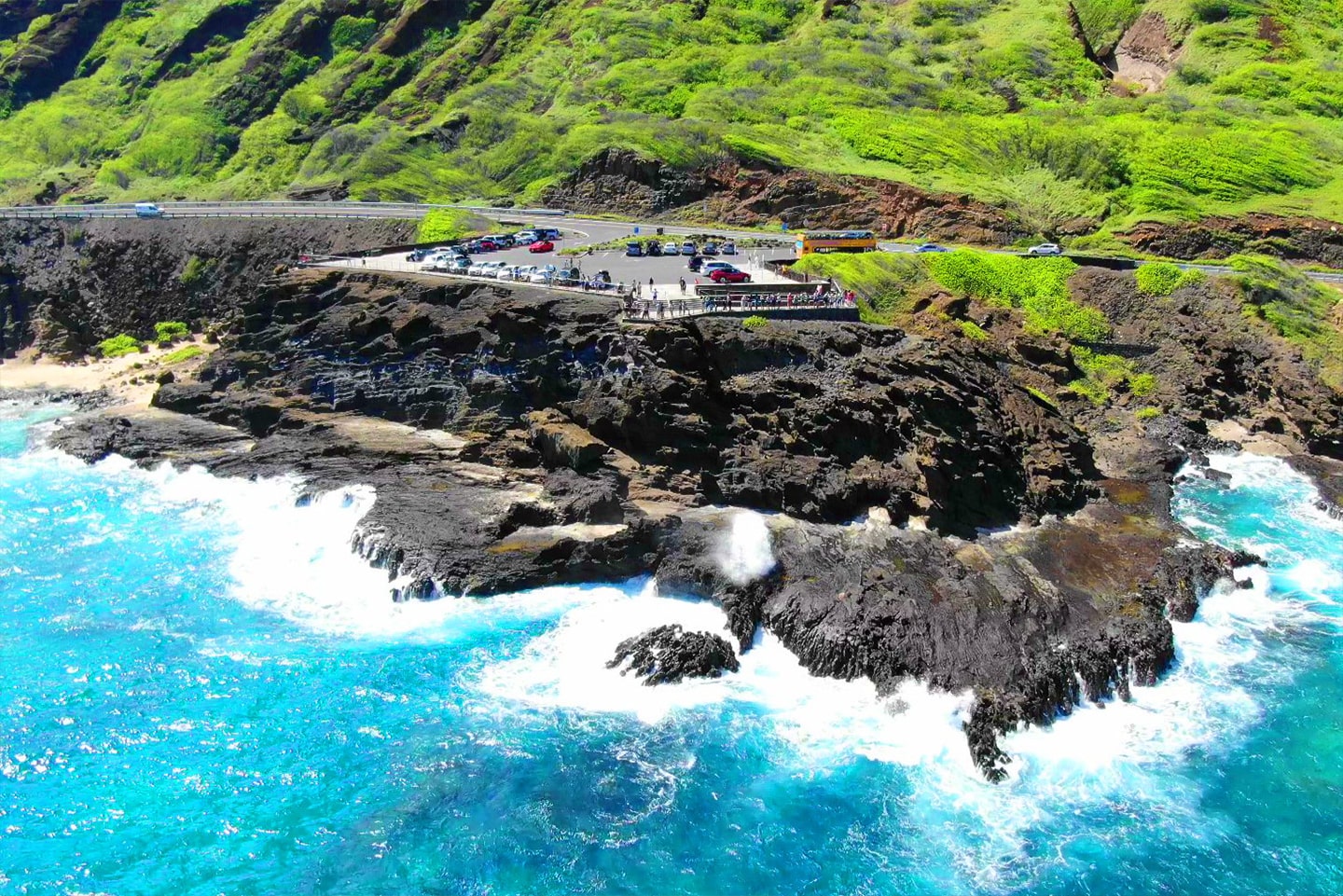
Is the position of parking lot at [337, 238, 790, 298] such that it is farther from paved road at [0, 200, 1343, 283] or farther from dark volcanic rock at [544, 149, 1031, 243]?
dark volcanic rock at [544, 149, 1031, 243]

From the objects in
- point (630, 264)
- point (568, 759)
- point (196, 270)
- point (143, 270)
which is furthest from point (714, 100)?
point (568, 759)

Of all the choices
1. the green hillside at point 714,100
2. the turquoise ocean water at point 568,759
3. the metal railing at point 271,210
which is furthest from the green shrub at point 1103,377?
the metal railing at point 271,210

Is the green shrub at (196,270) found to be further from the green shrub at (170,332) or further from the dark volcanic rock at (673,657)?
the dark volcanic rock at (673,657)

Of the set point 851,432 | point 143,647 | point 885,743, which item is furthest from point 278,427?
point 885,743

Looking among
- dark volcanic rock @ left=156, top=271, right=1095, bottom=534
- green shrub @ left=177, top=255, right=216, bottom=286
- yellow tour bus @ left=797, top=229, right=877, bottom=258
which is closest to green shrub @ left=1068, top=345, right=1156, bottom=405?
dark volcanic rock @ left=156, top=271, right=1095, bottom=534

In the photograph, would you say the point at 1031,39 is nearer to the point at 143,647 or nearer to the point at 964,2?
the point at 964,2

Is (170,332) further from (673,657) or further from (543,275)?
(673,657)
